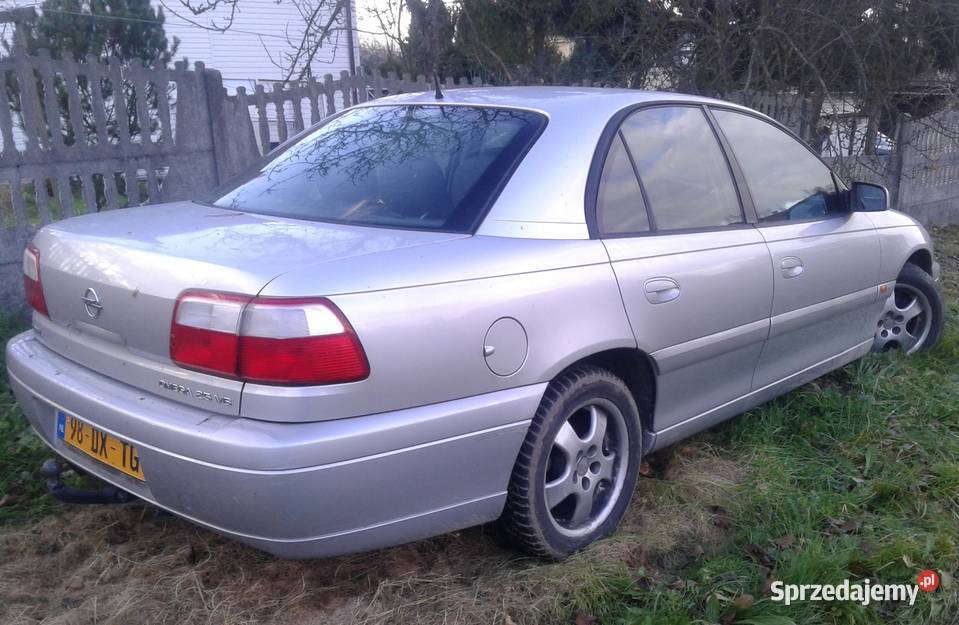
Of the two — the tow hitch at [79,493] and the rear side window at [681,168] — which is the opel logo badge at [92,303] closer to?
the tow hitch at [79,493]

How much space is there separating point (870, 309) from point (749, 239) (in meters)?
1.31

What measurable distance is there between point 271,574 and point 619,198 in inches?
68.7

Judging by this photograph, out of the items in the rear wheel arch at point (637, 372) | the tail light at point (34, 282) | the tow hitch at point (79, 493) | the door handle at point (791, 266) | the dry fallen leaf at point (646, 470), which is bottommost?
the dry fallen leaf at point (646, 470)

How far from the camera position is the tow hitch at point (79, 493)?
2709 millimetres

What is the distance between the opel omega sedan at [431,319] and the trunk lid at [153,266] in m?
0.01

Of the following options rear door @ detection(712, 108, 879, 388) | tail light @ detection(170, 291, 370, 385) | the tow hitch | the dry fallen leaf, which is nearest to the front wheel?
rear door @ detection(712, 108, 879, 388)

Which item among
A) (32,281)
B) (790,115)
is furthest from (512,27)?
(32,281)

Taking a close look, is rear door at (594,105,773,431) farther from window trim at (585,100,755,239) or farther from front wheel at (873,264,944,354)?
front wheel at (873,264,944,354)

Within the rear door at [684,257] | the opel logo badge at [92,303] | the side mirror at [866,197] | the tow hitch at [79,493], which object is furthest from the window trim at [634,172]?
the tow hitch at [79,493]

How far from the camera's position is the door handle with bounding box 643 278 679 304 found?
301 centimetres

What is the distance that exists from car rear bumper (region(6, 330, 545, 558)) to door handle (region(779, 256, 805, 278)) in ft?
5.28

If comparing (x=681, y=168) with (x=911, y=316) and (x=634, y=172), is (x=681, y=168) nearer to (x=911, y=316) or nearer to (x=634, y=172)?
(x=634, y=172)

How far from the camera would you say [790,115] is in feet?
31.8

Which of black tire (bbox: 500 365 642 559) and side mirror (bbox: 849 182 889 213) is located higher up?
side mirror (bbox: 849 182 889 213)
